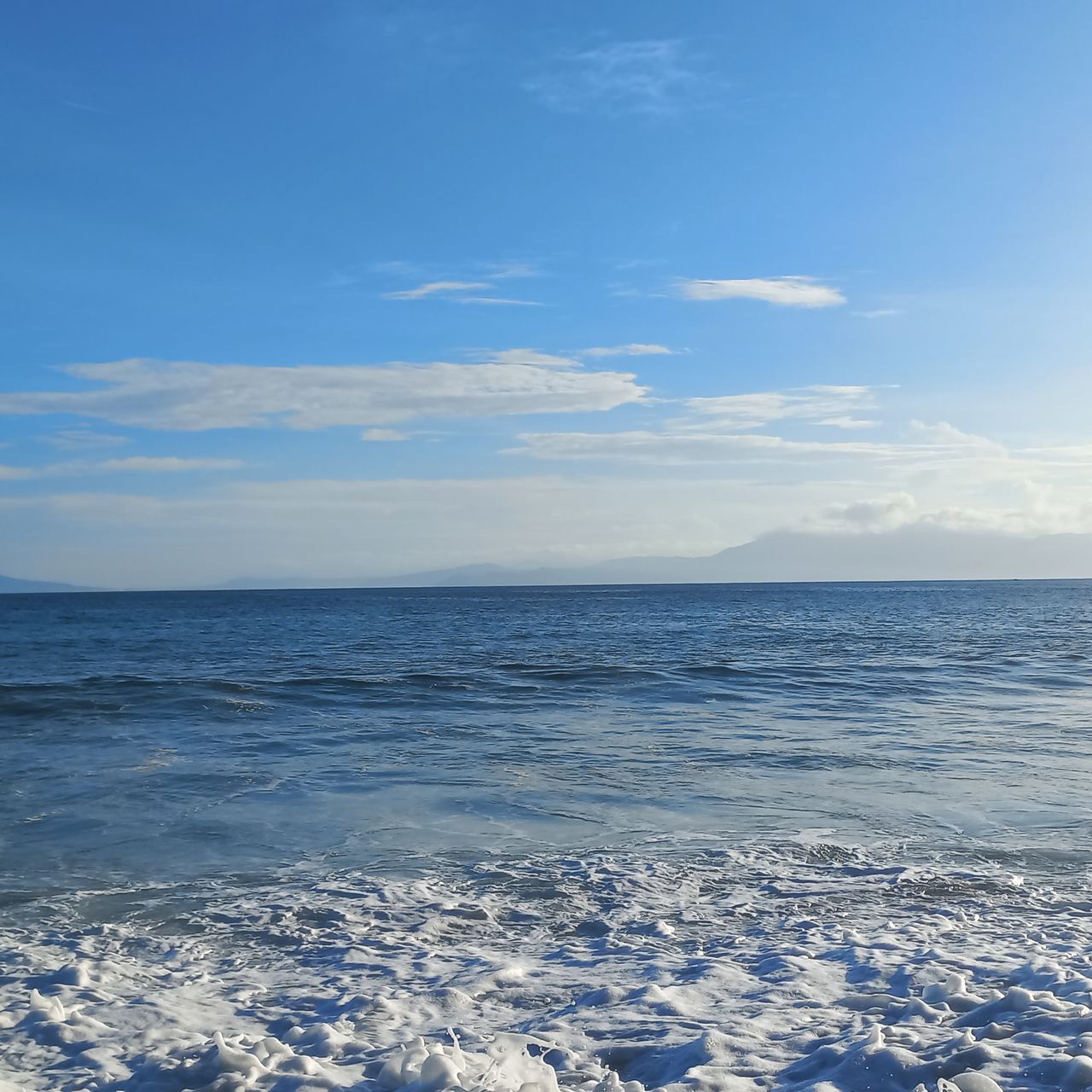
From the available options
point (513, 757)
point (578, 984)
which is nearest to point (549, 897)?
point (578, 984)

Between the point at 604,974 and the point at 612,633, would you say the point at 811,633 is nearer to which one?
the point at 612,633

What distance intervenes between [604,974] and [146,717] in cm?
1743

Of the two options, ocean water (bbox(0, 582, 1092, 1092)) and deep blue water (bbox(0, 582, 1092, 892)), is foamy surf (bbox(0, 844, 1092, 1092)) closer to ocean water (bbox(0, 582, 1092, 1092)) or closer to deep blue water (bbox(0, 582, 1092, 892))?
ocean water (bbox(0, 582, 1092, 1092))

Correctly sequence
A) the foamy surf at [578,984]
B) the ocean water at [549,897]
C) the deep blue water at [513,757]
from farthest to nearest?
the deep blue water at [513,757] → the ocean water at [549,897] → the foamy surf at [578,984]

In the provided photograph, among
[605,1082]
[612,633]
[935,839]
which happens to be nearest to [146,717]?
[935,839]

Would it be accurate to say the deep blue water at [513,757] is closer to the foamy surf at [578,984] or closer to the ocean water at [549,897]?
the ocean water at [549,897]

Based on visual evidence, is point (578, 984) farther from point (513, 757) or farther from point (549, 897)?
point (513, 757)

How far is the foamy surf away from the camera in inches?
190

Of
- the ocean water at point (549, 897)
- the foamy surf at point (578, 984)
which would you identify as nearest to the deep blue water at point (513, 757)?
the ocean water at point (549, 897)

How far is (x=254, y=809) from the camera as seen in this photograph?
11977 mm

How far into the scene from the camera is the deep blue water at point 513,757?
1041cm

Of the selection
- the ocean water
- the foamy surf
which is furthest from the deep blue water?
the foamy surf

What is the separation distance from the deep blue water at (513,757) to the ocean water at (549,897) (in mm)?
90

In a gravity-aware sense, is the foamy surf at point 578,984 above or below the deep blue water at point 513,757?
above
